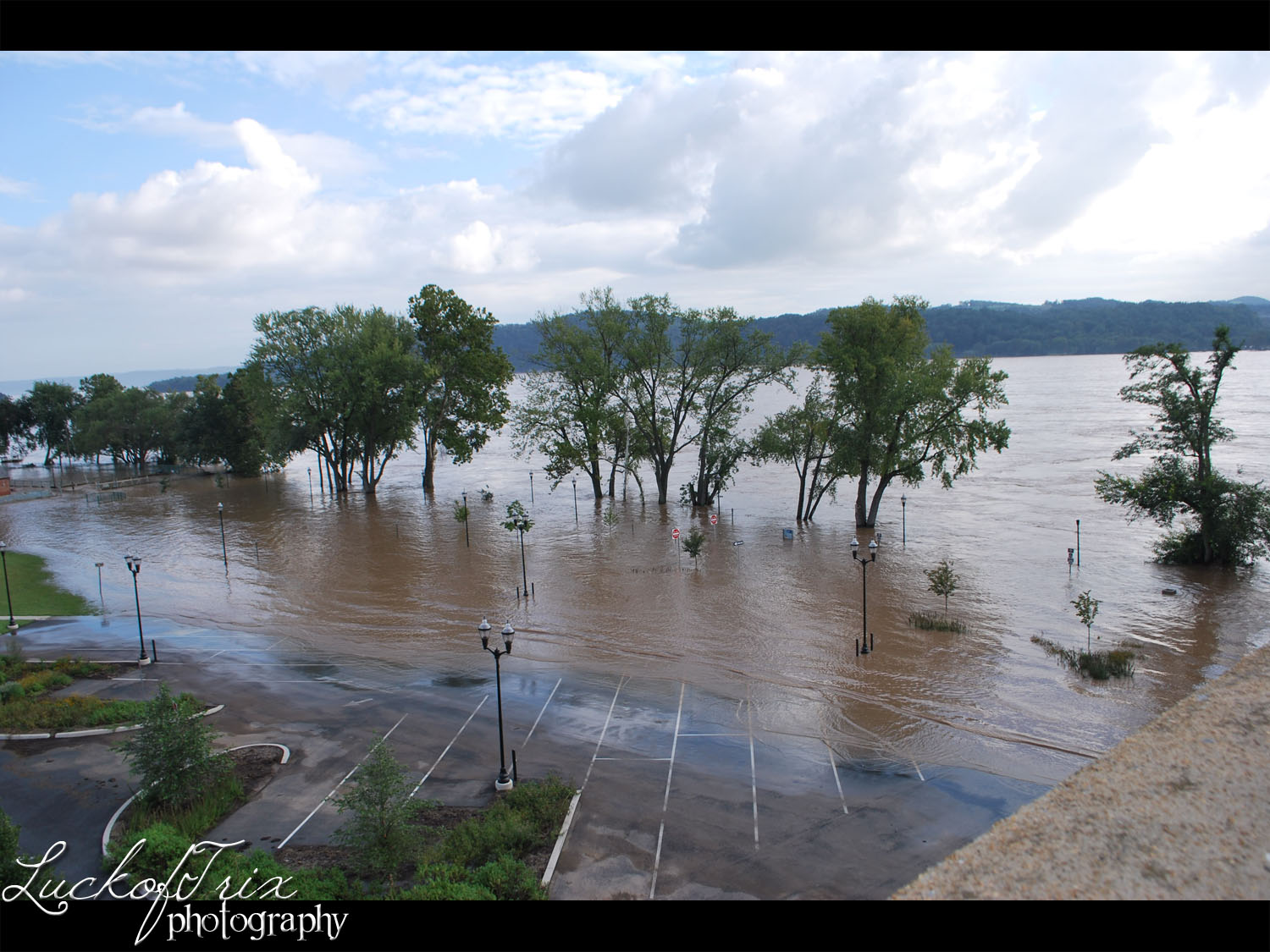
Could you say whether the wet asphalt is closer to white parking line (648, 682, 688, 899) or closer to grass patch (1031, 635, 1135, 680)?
white parking line (648, 682, 688, 899)

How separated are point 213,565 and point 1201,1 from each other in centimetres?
4203

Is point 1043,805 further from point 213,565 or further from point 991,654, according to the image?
point 213,565

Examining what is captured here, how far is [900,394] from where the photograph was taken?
136 feet

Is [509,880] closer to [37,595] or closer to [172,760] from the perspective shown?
[172,760]

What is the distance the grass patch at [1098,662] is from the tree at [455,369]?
1677 inches

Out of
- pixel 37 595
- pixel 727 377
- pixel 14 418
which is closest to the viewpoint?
pixel 37 595

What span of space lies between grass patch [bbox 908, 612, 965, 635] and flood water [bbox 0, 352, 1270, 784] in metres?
0.47

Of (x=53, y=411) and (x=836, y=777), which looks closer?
(x=836, y=777)

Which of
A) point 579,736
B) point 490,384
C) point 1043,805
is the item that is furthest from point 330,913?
point 490,384

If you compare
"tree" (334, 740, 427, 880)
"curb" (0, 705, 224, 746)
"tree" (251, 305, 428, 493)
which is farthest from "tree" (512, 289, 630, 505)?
"tree" (334, 740, 427, 880)

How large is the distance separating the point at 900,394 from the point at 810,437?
7.56m

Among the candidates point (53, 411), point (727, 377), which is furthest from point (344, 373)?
point (53, 411)

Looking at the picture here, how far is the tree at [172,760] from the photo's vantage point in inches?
558

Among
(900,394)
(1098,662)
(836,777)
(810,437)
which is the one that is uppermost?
(900,394)
